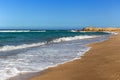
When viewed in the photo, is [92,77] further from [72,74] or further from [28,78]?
[28,78]

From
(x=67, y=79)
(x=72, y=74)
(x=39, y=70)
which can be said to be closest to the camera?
(x=67, y=79)

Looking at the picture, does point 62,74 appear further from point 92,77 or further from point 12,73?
point 12,73

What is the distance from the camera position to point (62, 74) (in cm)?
891

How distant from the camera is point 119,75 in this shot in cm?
813

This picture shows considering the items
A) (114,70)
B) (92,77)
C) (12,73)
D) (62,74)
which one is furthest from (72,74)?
(12,73)

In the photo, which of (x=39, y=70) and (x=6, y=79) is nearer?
(x=6, y=79)

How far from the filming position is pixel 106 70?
925 centimetres

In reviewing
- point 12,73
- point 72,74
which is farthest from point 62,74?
point 12,73

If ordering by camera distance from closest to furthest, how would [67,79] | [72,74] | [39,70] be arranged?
[67,79], [72,74], [39,70]

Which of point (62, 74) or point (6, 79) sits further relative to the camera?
point (62, 74)

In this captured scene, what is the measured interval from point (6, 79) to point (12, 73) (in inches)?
41.3

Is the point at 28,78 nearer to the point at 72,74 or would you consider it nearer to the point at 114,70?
the point at 72,74

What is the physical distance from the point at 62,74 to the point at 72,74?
354 mm

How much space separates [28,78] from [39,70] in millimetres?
1544
